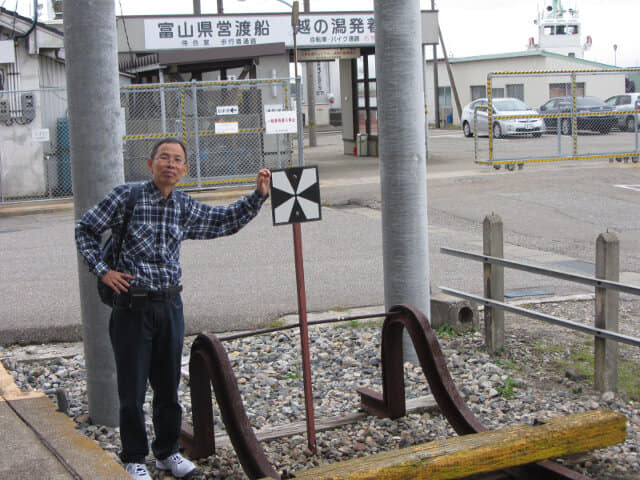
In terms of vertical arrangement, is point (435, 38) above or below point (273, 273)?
above

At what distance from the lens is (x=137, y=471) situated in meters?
4.50

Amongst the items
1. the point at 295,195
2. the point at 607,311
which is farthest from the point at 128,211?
the point at 607,311

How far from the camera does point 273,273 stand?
1055cm

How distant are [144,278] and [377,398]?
77.5 inches

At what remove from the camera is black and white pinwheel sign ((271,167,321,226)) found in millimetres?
4695

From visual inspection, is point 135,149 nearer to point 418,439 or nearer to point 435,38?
point 435,38

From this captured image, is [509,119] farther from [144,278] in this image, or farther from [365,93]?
[144,278]

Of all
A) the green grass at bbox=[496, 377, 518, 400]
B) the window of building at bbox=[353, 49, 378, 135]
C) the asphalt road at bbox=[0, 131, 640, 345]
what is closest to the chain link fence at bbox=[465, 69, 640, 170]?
the asphalt road at bbox=[0, 131, 640, 345]

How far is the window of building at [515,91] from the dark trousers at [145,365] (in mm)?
43262

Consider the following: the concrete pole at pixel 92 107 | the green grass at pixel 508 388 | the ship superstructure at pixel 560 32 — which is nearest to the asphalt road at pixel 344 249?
the green grass at pixel 508 388

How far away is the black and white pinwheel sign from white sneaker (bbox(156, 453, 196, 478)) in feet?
4.55

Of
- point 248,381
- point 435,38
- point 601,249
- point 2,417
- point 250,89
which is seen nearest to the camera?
point 2,417

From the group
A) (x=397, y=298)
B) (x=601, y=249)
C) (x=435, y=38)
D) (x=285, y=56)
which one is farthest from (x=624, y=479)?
(x=435, y=38)

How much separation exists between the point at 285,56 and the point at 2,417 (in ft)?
59.4
